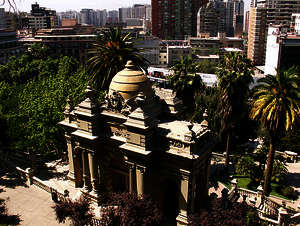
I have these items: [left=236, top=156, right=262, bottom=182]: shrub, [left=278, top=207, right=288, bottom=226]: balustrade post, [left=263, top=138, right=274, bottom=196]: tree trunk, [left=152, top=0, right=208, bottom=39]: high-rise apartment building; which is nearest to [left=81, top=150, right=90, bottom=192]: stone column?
[left=278, top=207, right=288, bottom=226]: balustrade post

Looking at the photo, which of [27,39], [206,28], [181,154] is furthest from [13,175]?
[206,28]

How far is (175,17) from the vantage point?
17875cm

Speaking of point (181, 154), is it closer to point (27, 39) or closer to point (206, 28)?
point (27, 39)

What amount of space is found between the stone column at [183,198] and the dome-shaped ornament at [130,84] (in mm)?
8184

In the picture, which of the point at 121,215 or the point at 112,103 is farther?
the point at 112,103

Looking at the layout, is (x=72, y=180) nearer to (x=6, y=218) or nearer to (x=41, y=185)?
(x=41, y=185)

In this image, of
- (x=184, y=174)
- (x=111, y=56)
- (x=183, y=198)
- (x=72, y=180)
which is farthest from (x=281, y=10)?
(x=183, y=198)

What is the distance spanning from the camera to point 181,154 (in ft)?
67.6

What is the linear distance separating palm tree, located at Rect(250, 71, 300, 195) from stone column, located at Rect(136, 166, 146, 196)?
13.8 m

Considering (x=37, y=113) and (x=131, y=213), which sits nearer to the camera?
(x=131, y=213)

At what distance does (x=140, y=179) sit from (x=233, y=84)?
17699mm

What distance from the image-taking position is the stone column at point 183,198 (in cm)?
2103

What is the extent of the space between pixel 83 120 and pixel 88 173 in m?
5.43

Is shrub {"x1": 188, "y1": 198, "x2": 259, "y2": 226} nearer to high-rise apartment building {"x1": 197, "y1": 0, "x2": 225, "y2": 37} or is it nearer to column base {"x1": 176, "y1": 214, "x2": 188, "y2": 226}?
column base {"x1": 176, "y1": 214, "x2": 188, "y2": 226}
